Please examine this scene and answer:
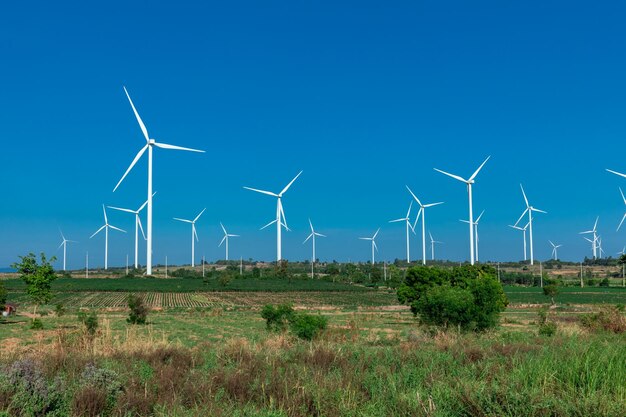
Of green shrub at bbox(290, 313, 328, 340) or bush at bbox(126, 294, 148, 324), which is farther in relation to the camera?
bush at bbox(126, 294, 148, 324)

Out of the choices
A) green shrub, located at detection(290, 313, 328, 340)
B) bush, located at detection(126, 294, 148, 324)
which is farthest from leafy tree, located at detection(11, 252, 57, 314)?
green shrub, located at detection(290, 313, 328, 340)

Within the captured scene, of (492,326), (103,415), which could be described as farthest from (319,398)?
(492,326)

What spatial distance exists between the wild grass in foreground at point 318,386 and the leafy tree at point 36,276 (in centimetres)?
4440

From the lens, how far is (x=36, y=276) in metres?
55.2

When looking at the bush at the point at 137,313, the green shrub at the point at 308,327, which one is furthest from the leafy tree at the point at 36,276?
the green shrub at the point at 308,327

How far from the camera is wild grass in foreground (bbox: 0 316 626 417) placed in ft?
30.5

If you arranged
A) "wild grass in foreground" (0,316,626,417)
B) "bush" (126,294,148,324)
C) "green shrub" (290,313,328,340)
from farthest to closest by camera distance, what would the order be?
"bush" (126,294,148,324) → "green shrub" (290,313,328,340) → "wild grass in foreground" (0,316,626,417)

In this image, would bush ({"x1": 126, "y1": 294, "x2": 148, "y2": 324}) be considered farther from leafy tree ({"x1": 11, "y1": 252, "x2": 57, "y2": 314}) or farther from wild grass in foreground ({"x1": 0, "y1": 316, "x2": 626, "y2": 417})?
wild grass in foreground ({"x1": 0, "y1": 316, "x2": 626, "y2": 417})

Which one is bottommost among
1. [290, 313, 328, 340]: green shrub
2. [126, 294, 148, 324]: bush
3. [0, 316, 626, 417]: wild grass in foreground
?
[126, 294, 148, 324]: bush

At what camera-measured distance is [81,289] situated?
135375 mm

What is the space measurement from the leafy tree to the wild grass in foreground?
44396 mm

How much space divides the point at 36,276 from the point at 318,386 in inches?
1997

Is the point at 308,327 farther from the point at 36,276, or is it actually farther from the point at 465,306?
the point at 36,276

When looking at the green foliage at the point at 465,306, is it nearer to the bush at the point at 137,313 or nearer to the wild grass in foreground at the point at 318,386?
the bush at the point at 137,313
